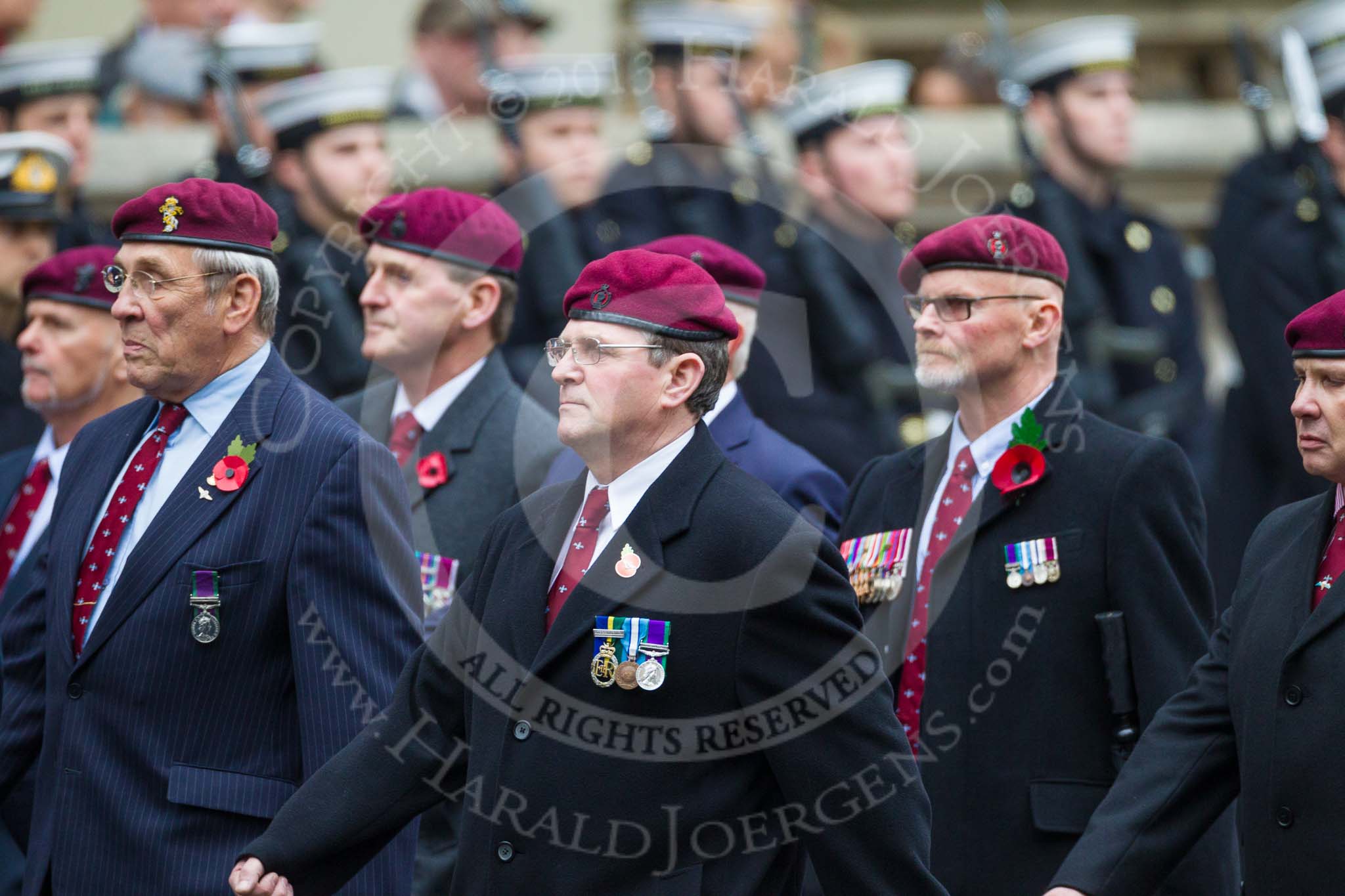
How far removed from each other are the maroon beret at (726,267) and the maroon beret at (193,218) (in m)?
1.37

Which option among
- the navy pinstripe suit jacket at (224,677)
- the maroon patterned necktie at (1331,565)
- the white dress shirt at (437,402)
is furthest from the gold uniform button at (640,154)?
the maroon patterned necktie at (1331,565)

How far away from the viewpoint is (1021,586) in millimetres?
4812

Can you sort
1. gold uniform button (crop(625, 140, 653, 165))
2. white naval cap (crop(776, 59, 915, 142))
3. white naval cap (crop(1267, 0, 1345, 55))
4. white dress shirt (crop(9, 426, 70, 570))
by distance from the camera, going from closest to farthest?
white dress shirt (crop(9, 426, 70, 570))
white naval cap (crop(1267, 0, 1345, 55))
white naval cap (crop(776, 59, 915, 142))
gold uniform button (crop(625, 140, 653, 165))

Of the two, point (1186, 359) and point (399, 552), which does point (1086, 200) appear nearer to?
point (1186, 359)

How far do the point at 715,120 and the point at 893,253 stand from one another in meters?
1.02

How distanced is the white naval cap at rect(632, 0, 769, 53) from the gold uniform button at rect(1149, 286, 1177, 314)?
195 cm

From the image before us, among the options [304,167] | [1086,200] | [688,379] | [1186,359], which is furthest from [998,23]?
[688,379]

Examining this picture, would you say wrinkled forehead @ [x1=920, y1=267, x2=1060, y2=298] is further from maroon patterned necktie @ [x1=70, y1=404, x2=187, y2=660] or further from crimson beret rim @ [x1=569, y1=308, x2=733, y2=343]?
maroon patterned necktie @ [x1=70, y1=404, x2=187, y2=660]

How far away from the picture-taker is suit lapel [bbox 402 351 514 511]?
5.44 metres

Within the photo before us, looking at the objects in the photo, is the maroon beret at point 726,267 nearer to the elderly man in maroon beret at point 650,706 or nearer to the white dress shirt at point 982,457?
the white dress shirt at point 982,457

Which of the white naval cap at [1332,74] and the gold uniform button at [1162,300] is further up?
the white naval cap at [1332,74]

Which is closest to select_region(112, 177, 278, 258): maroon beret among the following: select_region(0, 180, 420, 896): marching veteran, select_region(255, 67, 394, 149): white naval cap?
select_region(0, 180, 420, 896): marching veteran

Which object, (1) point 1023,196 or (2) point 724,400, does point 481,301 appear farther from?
(1) point 1023,196

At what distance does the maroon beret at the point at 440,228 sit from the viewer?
5.64 m
